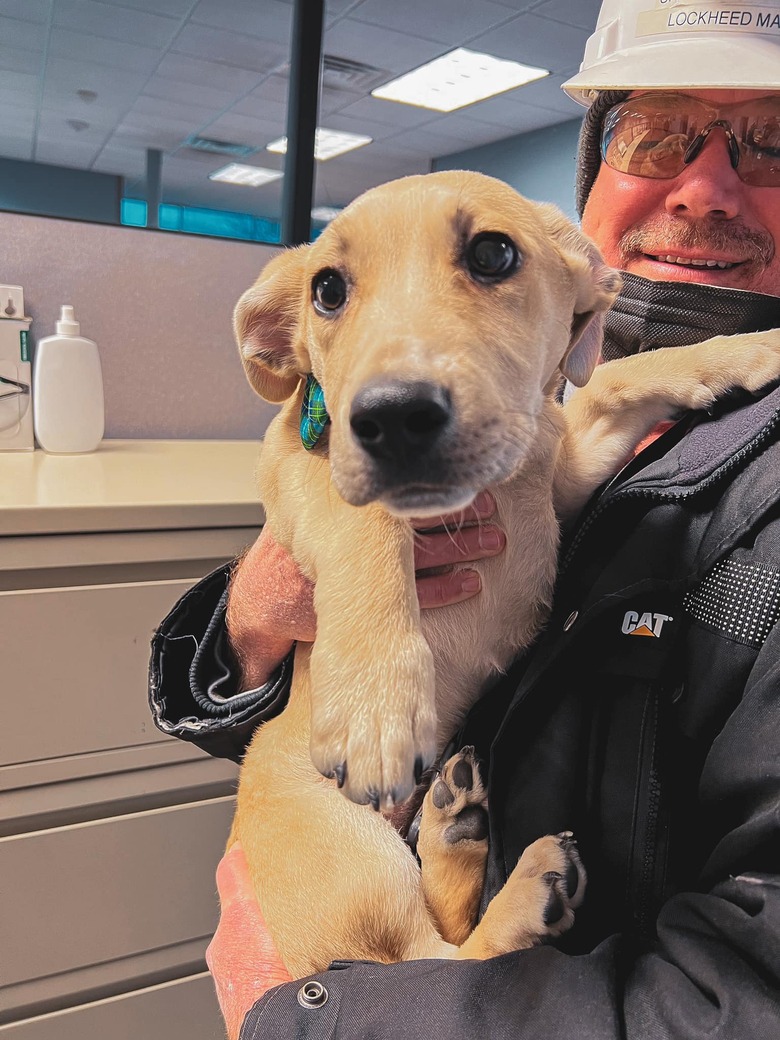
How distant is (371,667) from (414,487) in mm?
152

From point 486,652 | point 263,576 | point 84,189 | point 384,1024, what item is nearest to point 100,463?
point 263,576

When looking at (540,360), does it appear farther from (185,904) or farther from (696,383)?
(185,904)

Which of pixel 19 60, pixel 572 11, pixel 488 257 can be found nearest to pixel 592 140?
pixel 488 257

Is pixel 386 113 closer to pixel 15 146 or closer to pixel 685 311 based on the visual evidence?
pixel 15 146

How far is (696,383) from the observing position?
0.97 meters

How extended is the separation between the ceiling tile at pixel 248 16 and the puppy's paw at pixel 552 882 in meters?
5.36

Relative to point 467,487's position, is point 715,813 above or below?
below

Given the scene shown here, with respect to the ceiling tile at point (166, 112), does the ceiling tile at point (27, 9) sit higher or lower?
lower

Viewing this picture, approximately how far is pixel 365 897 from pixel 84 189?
32.4 ft

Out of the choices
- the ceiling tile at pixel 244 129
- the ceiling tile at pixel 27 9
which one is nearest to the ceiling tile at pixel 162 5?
the ceiling tile at pixel 27 9

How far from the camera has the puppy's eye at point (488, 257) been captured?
2.58 ft

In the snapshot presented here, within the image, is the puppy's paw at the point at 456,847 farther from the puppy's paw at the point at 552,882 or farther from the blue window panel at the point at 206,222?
the blue window panel at the point at 206,222

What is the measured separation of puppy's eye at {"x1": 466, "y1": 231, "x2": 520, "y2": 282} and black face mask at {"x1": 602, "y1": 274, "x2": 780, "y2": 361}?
9.5 inches

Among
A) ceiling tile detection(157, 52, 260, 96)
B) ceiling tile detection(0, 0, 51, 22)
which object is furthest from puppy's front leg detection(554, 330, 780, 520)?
ceiling tile detection(157, 52, 260, 96)
